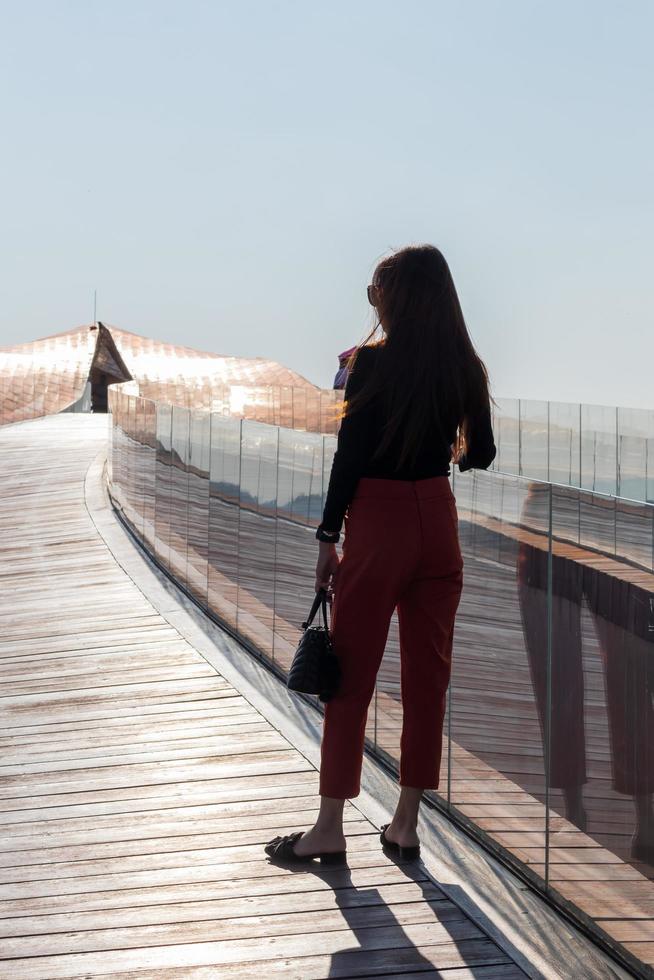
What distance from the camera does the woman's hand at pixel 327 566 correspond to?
2.96m

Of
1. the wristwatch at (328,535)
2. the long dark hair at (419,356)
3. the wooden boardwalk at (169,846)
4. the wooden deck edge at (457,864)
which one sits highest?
the long dark hair at (419,356)

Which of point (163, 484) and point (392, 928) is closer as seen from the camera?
point (392, 928)

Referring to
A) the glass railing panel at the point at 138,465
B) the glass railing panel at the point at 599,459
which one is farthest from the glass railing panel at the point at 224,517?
the glass railing panel at the point at 599,459

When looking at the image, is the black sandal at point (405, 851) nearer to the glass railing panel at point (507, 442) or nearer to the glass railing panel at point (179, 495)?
the glass railing panel at point (179, 495)

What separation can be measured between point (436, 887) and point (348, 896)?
22 centimetres

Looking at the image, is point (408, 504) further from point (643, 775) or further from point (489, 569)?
point (643, 775)

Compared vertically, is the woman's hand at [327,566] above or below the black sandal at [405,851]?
above

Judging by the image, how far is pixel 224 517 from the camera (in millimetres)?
6117

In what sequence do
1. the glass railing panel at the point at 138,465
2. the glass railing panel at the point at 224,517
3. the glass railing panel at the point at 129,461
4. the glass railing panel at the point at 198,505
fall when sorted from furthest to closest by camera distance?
the glass railing panel at the point at 129,461 → the glass railing panel at the point at 138,465 → the glass railing panel at the point at 198,505 → the glass railing panel at the point at 224,517

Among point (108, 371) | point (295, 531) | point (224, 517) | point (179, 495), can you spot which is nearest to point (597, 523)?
point (295, 531)

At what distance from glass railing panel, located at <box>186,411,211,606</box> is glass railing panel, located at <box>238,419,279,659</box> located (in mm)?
731

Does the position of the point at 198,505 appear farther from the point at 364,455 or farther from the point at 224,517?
the point at 364,455

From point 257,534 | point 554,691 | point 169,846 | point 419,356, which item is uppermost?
point 419,356

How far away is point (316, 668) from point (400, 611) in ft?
0.88
